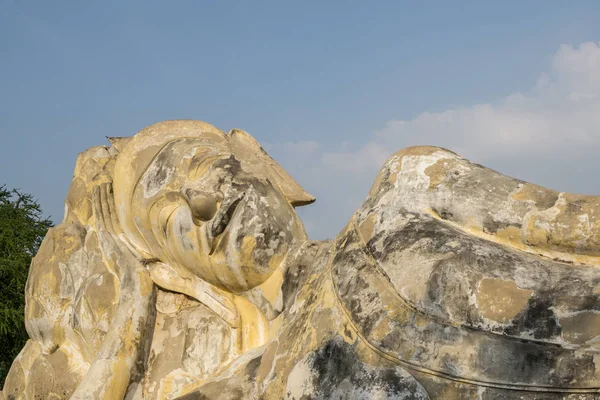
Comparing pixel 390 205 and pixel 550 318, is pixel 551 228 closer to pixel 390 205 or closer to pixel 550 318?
pixel 550 318

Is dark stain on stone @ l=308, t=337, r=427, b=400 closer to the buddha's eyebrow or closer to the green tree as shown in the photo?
the buddha's eyebrow

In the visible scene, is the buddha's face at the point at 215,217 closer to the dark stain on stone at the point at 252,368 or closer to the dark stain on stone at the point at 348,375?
the dark stain on stone at the point at 252,368

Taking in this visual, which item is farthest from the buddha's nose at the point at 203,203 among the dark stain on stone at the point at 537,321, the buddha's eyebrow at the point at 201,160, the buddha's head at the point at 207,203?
the dark stain on stone at the point at 537,321

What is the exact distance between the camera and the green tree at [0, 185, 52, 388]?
13883 mm

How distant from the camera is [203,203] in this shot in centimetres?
371

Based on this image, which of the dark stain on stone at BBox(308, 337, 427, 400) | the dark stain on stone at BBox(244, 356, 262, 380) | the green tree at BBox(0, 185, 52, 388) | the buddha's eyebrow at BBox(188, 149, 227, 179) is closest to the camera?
the dark stain on stone at BBox(308, 337, 427, 400)

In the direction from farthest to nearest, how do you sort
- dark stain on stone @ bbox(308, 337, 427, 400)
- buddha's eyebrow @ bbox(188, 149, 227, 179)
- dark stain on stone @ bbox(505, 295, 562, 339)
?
buddha's eyebrow @ bbox(188, 149, 227, 179) < dark stain on stone @ bbox(308, 337, 427, 400) < dark stain on stone @ bbox(505, 295, 562, 339)

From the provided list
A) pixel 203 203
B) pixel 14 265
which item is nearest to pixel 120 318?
pixel 203 203

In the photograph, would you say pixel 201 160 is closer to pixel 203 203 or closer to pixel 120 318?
pixel 203 203

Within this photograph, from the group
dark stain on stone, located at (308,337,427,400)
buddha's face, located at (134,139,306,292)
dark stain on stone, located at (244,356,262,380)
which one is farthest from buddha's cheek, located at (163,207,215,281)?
dark stain on stone, located at (308,337,427,400)

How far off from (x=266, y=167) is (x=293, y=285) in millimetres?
711

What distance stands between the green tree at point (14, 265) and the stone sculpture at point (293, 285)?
9770mm

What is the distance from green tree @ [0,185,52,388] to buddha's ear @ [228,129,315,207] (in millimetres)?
10285

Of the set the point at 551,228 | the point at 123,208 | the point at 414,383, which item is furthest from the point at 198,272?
the point at 551,228
